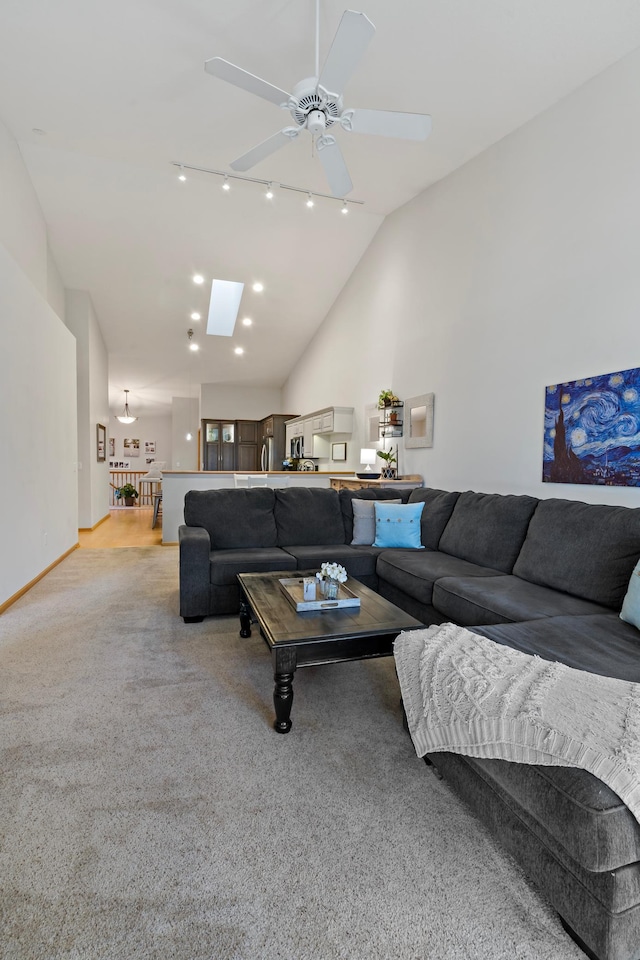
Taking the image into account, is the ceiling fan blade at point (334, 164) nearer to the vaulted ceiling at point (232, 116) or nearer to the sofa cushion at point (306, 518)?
the vaulted ceiling at point (232, 116)

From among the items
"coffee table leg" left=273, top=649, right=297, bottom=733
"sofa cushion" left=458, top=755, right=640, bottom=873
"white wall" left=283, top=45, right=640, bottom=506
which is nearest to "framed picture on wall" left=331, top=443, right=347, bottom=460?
"white wall" left=283, top=45, right=640, bottom=506

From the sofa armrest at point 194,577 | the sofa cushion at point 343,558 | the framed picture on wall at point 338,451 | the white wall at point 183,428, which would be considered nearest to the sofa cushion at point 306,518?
the sofa cushion at point 343,558

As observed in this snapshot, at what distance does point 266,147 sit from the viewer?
305 cm

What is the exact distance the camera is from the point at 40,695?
2234 mm

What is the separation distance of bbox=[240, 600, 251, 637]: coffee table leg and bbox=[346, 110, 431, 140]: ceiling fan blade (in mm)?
2856

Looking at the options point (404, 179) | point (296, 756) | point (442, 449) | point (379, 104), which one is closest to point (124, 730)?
point (296, 756)

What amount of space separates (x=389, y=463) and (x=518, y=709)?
4.66 metres

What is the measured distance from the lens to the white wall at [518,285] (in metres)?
2.98

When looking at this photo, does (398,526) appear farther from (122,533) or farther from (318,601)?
(122,533)

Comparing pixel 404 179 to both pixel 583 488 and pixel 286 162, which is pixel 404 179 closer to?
pixel 286 162

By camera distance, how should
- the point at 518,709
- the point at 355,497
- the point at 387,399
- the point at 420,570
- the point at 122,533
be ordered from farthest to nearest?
1. the point at 122,533
2. the point at 387,399
3. the point at 355,497
4. the point at 420,570
5. the point at 518,709

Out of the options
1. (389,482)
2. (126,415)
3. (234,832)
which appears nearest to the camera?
(234,832)

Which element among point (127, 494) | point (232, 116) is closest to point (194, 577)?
point (232, 116)

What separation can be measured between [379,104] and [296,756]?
440cm
